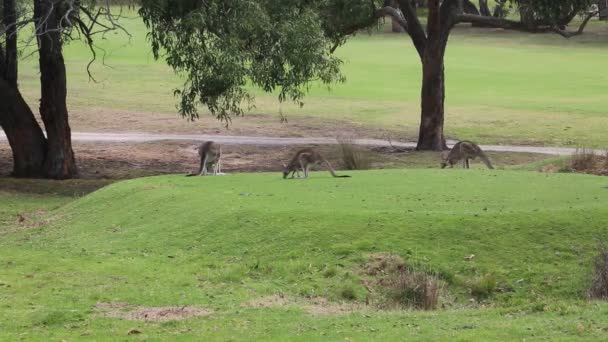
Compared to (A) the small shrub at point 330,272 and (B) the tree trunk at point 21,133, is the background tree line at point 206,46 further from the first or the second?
(A) the small shrub at point 330,272

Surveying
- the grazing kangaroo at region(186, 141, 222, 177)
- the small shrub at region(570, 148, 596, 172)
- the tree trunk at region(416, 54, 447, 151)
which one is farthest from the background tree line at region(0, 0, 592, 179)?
the small shrub at region(570, 148, 596, 172)

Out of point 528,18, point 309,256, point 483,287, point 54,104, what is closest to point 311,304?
point 309,256

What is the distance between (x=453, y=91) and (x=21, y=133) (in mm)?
33561

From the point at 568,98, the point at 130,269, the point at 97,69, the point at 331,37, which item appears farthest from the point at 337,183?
the point at 97,69

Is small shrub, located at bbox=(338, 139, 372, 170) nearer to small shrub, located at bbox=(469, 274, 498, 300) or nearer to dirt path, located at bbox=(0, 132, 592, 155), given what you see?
dirt path, located at bbox=(0, 132, 592, 155)

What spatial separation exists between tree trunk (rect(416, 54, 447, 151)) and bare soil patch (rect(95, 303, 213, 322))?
2365 centimetres

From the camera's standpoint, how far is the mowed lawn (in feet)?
148

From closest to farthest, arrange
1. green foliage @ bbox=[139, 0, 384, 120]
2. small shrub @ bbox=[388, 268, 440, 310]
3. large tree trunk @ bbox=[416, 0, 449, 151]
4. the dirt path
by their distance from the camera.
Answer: small shrub @ bbox=[388, 268, 440, 310] → green foliage @ bbox=[139, 0, 384, 120] → large tree trunk @ bbox=[416, 0, 449, 151] → the dirt path

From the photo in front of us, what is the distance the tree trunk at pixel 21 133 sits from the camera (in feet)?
92.9

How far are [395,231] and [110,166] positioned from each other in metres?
19.2

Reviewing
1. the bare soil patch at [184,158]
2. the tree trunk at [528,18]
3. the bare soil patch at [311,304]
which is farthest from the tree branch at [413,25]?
the bare soil patch at [311,304]

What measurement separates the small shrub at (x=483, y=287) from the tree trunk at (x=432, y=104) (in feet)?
71.2

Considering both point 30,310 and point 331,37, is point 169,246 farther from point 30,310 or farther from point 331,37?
point 331,37

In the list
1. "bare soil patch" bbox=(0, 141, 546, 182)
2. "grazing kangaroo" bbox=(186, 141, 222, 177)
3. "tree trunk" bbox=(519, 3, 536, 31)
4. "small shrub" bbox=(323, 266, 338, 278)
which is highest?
"tree trunk" bbox=(519, 3, 536, 31)
